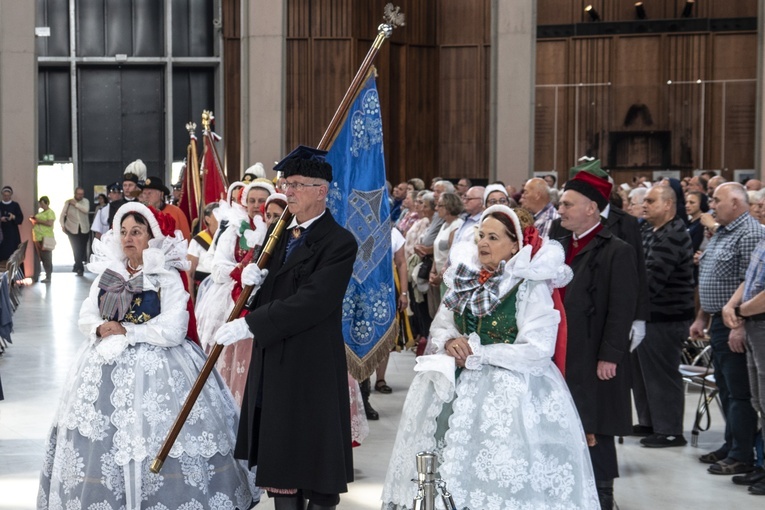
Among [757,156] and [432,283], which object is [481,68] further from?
[432,283]

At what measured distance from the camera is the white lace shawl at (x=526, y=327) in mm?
4781

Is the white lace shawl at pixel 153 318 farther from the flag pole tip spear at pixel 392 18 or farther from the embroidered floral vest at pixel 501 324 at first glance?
the flag pole tip spear at pixel 392 18

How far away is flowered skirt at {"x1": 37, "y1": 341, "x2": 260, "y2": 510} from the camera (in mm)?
5188

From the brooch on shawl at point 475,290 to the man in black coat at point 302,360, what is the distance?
492 mm

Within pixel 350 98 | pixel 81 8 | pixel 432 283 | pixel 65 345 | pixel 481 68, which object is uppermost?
pixel 81 8

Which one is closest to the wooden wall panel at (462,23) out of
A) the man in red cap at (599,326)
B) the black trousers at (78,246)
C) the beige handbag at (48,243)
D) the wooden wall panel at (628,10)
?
the wooden wall panel at (628,10)

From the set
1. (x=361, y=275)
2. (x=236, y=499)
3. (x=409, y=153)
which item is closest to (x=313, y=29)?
(x=409, y=153)

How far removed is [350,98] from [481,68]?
17159mm

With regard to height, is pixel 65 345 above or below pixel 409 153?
below

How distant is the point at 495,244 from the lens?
4.96 metres

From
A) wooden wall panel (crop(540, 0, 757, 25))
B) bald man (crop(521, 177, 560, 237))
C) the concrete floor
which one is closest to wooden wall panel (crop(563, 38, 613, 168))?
wooden wall panel (crop(540, 0, 757, 25))

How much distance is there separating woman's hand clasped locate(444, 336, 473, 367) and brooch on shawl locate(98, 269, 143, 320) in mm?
1621

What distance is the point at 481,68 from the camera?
23031mm

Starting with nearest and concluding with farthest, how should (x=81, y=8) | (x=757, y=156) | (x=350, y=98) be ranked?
(x=350, y=98), (x=757, y=156), (x=81, y=8)
